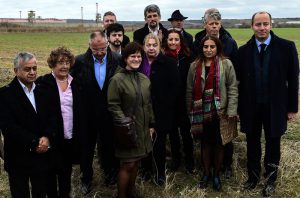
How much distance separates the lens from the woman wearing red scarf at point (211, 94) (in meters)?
4.79

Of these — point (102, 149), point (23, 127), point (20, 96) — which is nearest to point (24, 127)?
point (23, 127)

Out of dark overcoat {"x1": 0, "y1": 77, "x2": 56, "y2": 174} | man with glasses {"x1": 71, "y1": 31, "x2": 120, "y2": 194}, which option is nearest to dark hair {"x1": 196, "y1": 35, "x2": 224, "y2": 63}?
man with glasses {"x1": 71, "y1": 31, "x2": 120, "y2": 194}

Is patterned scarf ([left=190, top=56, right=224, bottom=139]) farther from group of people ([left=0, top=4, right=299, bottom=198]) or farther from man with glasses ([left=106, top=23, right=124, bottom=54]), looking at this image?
man with glasses ([left=106, top=23, right=124, bottom=54])

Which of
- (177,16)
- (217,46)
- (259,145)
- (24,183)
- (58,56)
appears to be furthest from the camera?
(177,16)

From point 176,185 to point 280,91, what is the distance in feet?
6.28

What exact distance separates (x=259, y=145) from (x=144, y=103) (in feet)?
5.90

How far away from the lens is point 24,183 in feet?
12.9

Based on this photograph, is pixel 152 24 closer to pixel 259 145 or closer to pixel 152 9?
pixel 152 9

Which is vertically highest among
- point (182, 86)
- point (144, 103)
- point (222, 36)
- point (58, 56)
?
point (222, 36)

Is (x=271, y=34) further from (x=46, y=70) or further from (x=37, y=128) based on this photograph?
(x=46, y=70)

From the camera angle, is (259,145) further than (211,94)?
Yes

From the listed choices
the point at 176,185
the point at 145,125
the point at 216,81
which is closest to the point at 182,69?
the point at 216,81

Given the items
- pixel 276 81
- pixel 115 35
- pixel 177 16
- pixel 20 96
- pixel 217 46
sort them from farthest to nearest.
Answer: pixel 177 16 < pixel 115 35 < pixel 217 46 < pixel 276 81 < pixel 20 96

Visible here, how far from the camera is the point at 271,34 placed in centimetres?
474
